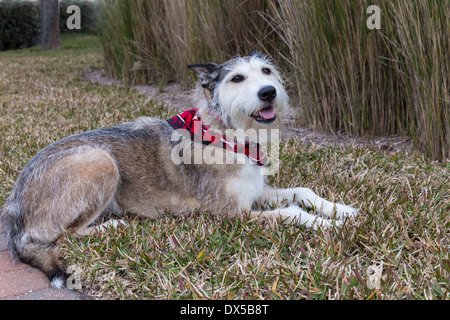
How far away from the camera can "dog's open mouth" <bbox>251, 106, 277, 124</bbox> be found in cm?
334

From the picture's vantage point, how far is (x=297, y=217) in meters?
3.26

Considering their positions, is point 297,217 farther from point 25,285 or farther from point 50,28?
point 50,28

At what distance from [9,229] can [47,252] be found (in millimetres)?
432

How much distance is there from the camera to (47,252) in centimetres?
296

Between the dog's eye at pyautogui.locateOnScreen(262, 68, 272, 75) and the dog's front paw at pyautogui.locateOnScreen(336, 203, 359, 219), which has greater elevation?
the dog's eye at pyautogui.locateOnScreen(262, 68, 272, 75)

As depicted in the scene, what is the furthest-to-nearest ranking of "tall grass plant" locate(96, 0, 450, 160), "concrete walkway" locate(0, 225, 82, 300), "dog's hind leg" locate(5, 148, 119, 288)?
"tall grass plant" locate(96, 0, 450, 160)
"dog's hind leg" locate(5, 148, 119, 288)
"concrete walkway" locate(0, 225, 82, 300)

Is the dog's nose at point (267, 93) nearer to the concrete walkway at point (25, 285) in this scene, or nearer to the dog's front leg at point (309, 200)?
the dog's front leg at point (309, 200)

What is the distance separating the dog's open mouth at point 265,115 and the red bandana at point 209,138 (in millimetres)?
240

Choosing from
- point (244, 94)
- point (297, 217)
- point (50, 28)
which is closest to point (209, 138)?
point (244, 94)

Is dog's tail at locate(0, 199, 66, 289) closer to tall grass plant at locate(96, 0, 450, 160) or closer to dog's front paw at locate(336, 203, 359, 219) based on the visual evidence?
dog's front paw at locate(336, 203, 359, 219)

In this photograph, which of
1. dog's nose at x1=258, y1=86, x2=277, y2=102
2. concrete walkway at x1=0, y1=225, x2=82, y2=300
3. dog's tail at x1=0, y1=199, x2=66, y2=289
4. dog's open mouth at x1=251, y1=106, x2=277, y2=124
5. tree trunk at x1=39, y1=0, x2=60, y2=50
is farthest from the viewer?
tree trunk at x1=39, y1=0, x2=60, y2=50

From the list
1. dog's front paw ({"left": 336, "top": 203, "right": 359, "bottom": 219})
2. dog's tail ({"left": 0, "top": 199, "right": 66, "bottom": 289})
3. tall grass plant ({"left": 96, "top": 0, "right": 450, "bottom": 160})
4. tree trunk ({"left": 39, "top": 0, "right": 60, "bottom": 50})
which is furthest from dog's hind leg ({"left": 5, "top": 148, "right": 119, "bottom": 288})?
tree trunk ({"left": 39, "top": 0, "right": 60, "bottom": 50})

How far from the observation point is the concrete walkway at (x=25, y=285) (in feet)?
8.64
